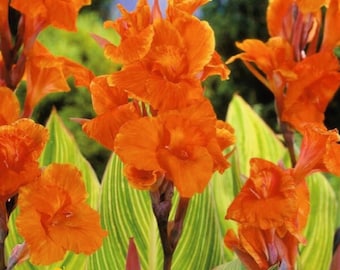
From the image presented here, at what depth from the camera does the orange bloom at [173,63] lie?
78cm

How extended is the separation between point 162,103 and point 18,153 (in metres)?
0.13

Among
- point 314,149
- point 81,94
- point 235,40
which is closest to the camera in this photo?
point 314,149

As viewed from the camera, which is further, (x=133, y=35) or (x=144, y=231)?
(x=144, y=231)

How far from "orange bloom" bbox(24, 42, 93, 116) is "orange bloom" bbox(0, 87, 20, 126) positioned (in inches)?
6.4

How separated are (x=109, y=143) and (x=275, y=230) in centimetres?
18

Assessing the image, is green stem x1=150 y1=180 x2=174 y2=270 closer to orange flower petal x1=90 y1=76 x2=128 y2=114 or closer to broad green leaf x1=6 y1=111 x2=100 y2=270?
orange flower petal x1=90 y1=76 x2=128 y2=114

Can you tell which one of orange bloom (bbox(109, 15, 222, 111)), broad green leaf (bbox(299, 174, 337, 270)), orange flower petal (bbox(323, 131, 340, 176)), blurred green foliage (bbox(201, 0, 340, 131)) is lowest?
blurred green foliage (bbox(201, 0, 340, 131))

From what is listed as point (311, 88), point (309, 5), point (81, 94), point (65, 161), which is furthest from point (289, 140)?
point (81, 94)

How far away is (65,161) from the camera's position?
1.37m

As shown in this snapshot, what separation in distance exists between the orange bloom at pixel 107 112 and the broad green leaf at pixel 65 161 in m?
0.43

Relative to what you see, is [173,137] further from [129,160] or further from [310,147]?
[310,147]

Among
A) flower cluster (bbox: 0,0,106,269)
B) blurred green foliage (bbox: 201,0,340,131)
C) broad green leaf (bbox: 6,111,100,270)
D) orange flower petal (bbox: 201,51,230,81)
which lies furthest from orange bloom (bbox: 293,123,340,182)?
blurred green foliage (bbox: 201,0,340,131)

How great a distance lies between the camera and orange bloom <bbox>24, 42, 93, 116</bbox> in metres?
1.00

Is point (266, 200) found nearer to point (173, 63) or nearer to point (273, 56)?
point (173, 63)
